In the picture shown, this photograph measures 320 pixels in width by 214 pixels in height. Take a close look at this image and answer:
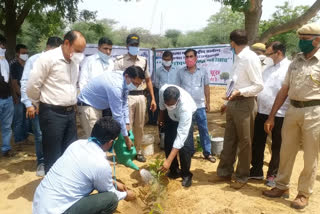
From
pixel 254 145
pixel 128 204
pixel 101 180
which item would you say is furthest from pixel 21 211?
pixel 254 145

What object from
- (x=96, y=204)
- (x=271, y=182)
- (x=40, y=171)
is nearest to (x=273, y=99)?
(x=271, y=182)

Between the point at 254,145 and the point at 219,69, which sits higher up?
the point at 219,69

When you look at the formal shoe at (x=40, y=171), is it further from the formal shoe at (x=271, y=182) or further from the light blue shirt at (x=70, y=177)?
the formal shoe at (x=271, y=182)

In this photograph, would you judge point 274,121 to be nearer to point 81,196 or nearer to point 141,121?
point 141,121

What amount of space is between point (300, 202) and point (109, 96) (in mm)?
2476

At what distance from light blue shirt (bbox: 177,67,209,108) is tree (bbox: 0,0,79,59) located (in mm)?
4237

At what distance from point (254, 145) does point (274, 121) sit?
1.50 feet

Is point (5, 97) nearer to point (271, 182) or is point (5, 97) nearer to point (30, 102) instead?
point (30, 102)

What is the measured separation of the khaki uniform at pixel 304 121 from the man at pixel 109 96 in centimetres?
172

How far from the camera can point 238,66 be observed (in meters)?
3.62

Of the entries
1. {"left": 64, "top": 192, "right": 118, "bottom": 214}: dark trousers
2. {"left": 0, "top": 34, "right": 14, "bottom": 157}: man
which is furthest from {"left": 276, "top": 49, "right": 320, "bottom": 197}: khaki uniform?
{"left": 0, "top": 34, "right": 14, "bottom": 157}: man

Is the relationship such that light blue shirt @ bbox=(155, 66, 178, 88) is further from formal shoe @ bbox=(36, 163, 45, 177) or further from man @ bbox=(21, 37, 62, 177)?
formal shoe @ bbox=(36, 163, 45, 177)

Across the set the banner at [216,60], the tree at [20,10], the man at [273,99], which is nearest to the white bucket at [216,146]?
the man at [273,99]

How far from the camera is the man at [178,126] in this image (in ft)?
11.0
